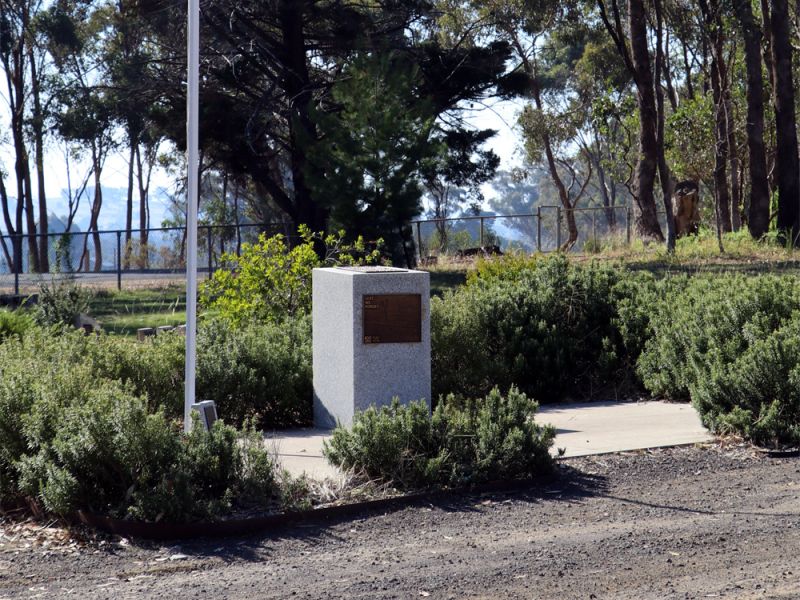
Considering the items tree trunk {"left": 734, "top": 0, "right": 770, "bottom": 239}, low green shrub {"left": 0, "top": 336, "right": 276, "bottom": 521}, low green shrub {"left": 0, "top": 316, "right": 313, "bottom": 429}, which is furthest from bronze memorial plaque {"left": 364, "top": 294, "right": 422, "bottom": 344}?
tree trunk {"left": 734, "top": 0, "right": 770, "bottom": 239}

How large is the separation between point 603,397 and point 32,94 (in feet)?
144

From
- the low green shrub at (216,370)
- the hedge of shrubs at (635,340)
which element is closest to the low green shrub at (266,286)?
the hedge of shrubs at (635,340)

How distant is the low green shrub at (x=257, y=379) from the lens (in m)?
9.48

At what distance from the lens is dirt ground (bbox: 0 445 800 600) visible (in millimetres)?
5383

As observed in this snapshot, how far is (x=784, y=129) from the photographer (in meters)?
27.1

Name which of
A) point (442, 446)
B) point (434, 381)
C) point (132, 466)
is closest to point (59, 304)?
point (434, 381)

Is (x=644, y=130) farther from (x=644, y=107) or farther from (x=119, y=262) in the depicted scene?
(x=119, y=262)

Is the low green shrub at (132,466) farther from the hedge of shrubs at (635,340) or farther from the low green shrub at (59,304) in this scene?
the low green shrub at (59,304)

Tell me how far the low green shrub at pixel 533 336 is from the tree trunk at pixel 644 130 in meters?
17.3

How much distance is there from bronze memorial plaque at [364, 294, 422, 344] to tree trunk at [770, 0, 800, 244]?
768 inches

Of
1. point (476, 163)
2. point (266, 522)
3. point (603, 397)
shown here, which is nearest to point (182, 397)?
point (266, 522)

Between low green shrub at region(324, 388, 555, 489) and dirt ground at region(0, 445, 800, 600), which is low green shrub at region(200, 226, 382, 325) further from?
dirt ground at region(0, 445, 800, 600)

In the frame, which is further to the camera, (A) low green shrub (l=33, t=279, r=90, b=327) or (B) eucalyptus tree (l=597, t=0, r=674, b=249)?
(B) eucalyptus tree (l=597, t=0, r=674, b=249)

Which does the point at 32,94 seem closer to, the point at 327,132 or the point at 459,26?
the point at 459,26
